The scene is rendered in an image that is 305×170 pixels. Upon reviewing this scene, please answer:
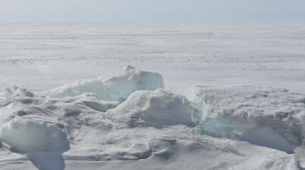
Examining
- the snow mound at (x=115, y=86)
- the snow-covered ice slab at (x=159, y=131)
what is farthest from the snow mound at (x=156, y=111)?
the snow mound at (x=115, y=86)

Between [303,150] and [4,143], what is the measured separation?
2517 millimetres

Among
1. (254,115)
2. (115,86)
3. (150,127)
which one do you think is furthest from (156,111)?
(115,86)

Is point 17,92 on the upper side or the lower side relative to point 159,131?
upper

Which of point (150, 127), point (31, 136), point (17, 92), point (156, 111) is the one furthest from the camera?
point (17, 92)

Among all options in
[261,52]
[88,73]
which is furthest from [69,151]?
[261,52]

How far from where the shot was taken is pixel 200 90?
368 centimetres

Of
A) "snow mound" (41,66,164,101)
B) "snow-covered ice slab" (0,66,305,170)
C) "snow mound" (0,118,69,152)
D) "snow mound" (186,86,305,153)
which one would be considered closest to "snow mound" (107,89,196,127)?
"snow-covered ice slab" (0,66,305,170)

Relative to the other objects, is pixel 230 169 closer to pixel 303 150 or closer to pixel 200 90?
pixel 303 150

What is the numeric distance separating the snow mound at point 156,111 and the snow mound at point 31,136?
27.7 inches

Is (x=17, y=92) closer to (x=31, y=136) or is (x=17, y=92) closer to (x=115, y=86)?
(x=115, y=86)

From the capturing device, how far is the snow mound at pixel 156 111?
11.2 feet

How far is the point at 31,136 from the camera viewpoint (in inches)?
111

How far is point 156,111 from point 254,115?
0.95 m

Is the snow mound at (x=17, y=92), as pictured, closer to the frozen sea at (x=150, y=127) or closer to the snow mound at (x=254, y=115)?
the frozen sea at (x=150, y=127)
